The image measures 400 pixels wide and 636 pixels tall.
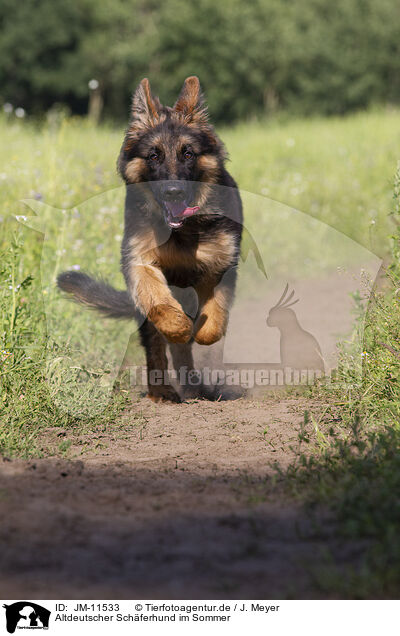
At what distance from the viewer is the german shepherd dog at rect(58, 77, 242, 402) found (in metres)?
5.00

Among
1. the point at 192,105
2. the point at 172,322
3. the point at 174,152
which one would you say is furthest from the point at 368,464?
the point at 192,105

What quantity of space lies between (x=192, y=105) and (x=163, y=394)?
2055 mm

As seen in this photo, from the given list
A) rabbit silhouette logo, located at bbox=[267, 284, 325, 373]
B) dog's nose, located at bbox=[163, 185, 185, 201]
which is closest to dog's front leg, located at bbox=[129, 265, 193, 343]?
dog's nose, located at bbox=[163, 185, 185, 201]

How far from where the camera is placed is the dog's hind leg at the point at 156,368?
557 centimetres

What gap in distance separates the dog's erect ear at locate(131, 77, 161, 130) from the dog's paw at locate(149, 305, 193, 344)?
4.32 ft

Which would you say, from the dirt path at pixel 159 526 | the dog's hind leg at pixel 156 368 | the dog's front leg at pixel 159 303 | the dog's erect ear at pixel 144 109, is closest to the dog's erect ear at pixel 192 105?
the dog's erect ear at pixel 144 109

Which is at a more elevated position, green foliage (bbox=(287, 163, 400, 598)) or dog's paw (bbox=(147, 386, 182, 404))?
dog's paw (bbox=(147, 386, 182, 404))

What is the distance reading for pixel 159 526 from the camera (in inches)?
116

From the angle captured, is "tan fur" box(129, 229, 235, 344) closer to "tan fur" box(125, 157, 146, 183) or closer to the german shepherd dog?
the german shepherd dog

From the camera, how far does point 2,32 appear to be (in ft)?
121

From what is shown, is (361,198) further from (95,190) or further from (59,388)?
(59,388)
